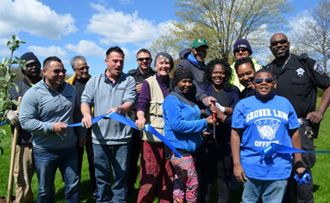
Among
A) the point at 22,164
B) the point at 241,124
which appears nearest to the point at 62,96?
the point at 22,164

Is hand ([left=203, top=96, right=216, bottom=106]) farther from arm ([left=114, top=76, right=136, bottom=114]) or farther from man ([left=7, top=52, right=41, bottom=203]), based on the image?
man ([left=7, top=52, right=41, bottom=203])

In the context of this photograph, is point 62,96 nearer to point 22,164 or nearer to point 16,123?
point 16,123

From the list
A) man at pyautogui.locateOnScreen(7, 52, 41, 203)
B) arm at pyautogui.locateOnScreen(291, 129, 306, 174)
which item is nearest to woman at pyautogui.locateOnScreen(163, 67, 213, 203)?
arm at pyautogui.locateOnScreen(291, 129, 306, 174)

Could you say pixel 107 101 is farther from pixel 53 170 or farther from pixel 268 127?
pixel 268 127

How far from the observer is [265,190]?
13.3 feet

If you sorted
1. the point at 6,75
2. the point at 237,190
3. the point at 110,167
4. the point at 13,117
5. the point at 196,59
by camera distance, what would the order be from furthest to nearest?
the point at 237,190 → the point at 196,59 → the point at 110,167 → the point at 13,117 → the point at 6,75

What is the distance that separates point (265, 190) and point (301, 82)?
166cm

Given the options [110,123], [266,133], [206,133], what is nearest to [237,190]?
[206,133]

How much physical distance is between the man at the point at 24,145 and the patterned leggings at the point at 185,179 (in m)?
2.31

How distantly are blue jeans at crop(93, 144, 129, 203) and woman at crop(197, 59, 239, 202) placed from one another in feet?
3.86

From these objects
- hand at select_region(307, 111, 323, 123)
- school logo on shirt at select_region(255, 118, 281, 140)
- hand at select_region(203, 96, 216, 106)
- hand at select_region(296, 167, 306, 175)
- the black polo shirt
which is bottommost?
hand at select_region(296, 167, 306, 175)

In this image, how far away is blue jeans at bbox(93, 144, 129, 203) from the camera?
192 inches

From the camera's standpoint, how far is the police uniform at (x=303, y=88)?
15.6 feet

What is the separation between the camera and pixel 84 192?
21.6 feet
